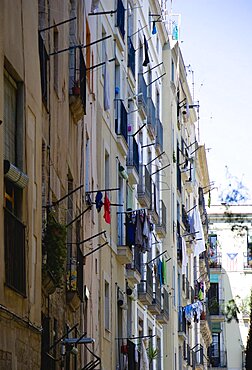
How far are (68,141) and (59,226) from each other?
4032 millimetres

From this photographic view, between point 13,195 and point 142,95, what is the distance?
86.2ft

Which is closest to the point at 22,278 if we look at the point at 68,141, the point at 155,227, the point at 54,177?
the point at 54,177

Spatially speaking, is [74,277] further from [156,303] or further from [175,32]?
[175,32]

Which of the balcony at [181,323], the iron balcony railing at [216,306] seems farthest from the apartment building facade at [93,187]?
the iron balcony railing at [216,306]

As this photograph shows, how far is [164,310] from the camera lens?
50.5 metres

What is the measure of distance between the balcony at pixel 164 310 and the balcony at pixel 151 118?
655cm

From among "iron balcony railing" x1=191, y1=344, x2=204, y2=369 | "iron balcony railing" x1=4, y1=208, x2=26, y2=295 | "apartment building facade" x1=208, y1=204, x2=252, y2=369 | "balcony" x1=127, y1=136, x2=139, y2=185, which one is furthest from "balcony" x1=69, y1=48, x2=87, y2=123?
"apartment building facade" x1=208, y1=204, x2=252, y2=369

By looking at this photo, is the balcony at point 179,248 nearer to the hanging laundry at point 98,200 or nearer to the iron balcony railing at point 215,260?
the hanging laundry at point 98,200

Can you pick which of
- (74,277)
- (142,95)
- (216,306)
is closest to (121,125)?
(142,95)

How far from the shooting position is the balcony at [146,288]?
43094 mm

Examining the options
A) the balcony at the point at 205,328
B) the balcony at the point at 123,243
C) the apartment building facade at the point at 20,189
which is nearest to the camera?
the apartment building facade at the point at 20,189

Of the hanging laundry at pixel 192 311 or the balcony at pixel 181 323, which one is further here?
the hanging laundry at pixel 192 311

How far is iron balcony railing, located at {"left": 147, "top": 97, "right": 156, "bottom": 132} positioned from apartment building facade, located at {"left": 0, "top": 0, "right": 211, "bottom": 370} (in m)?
0.13

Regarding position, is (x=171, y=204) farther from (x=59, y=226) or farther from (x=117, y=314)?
(x=59, y=226)
